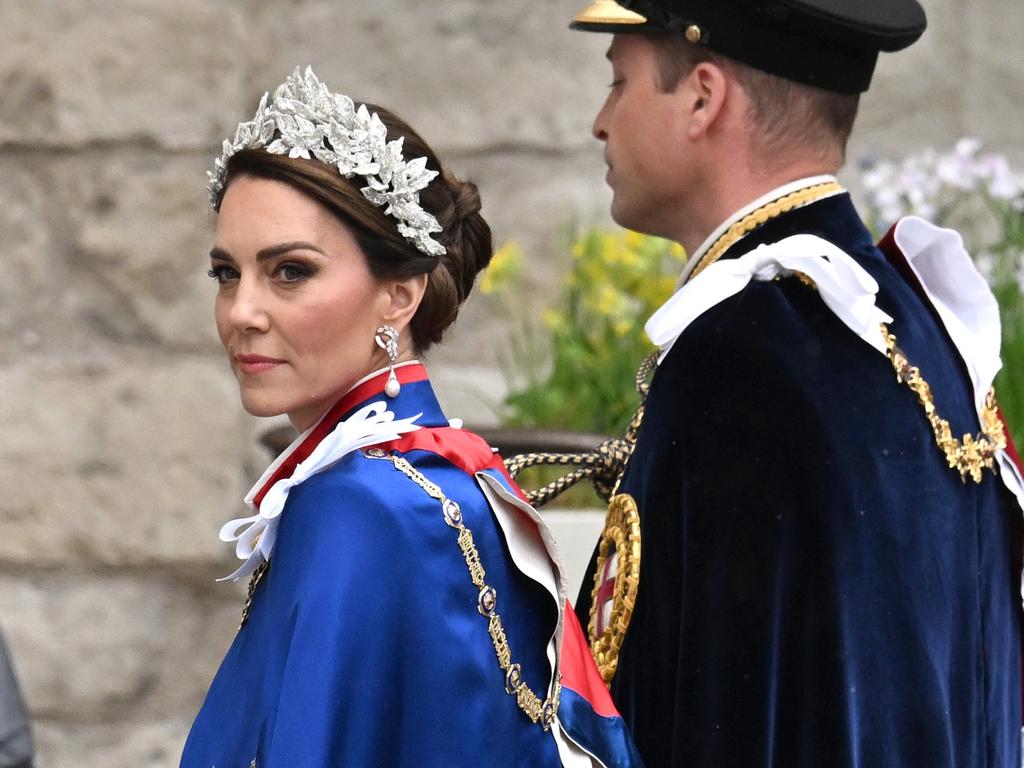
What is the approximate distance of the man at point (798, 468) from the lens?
2004 millimetres

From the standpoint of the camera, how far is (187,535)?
11.1 feet

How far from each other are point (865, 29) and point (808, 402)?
50 centimetres

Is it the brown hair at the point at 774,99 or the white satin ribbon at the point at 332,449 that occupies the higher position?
Result: the brown hair at the point at 774,99

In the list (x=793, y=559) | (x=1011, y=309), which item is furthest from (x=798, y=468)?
(x=1011, y=309)

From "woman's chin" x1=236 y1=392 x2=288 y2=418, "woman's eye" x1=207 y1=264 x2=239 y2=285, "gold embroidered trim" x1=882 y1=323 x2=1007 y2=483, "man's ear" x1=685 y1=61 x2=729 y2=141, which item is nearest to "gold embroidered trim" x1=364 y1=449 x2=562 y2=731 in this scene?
"woman's chin" x1=236 y1=392 x2=288 y2=418

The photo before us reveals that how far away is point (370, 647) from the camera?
173 centimetres

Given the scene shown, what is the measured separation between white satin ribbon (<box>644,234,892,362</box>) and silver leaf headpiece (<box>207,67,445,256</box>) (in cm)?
32

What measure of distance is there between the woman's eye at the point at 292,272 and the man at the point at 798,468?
45 cm

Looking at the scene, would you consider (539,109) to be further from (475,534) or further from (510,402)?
(475,534)

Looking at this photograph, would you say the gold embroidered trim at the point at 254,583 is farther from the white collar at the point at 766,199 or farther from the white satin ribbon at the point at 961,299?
the white satin ribbon at the point at 961,299

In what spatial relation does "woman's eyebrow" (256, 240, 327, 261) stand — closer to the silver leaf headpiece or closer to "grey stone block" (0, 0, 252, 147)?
the silver leaf headpiece

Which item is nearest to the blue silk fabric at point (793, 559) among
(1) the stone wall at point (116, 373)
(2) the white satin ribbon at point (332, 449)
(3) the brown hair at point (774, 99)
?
(3) the brown hair at point (774, 99)

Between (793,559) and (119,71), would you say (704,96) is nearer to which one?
(793,559)

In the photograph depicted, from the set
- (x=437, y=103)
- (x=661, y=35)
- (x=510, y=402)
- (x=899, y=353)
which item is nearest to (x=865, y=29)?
(x=661, y=35)
